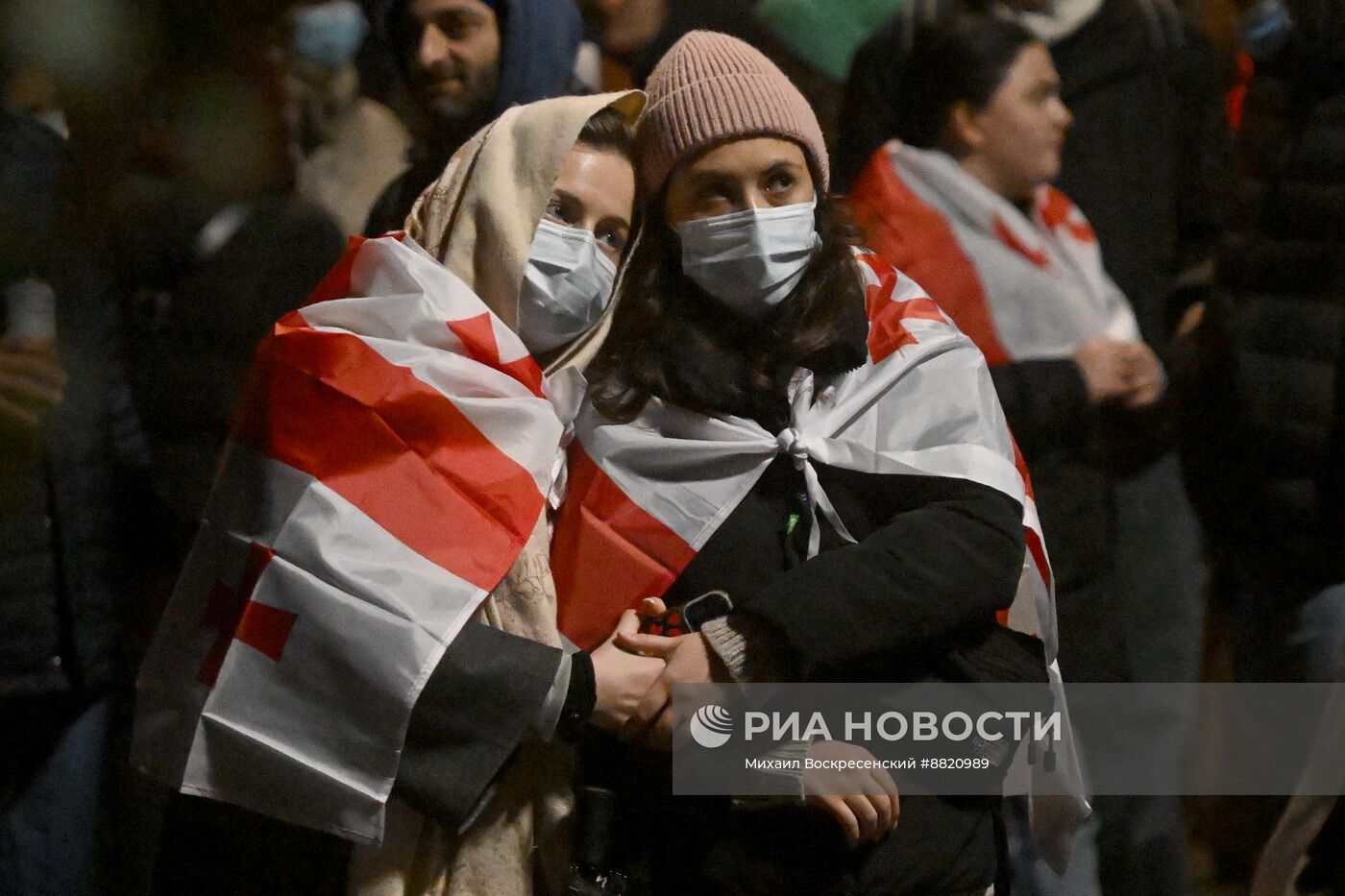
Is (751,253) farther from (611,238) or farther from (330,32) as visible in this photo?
(330,32)

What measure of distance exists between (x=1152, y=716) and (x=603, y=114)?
1.59 meters

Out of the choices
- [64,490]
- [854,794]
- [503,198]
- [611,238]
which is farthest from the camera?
[64,490]

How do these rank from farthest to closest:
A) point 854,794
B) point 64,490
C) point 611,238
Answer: point 64,490, point 611,238, point 854,794

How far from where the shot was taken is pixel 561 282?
2.50 m

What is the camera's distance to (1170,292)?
131 inches

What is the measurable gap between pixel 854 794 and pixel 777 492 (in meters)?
0.44

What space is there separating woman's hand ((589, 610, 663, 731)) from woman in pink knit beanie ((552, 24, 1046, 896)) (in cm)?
2

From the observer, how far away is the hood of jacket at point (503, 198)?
247 cm

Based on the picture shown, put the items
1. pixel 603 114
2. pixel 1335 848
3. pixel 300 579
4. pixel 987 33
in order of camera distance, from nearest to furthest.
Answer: pixel 300 579 → pixel 603 114 → pixel 1335 848 → pixel 987 33

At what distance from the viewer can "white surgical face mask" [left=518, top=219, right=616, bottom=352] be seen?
2490mm

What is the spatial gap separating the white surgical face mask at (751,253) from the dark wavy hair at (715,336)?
21 millimetres

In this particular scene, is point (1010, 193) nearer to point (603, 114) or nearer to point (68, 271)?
point (603, 114)

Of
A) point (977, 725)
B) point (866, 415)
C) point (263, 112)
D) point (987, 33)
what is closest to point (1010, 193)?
point (987, 33)

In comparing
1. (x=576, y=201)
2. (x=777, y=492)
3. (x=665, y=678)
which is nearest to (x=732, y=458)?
(x=777, y=492)
